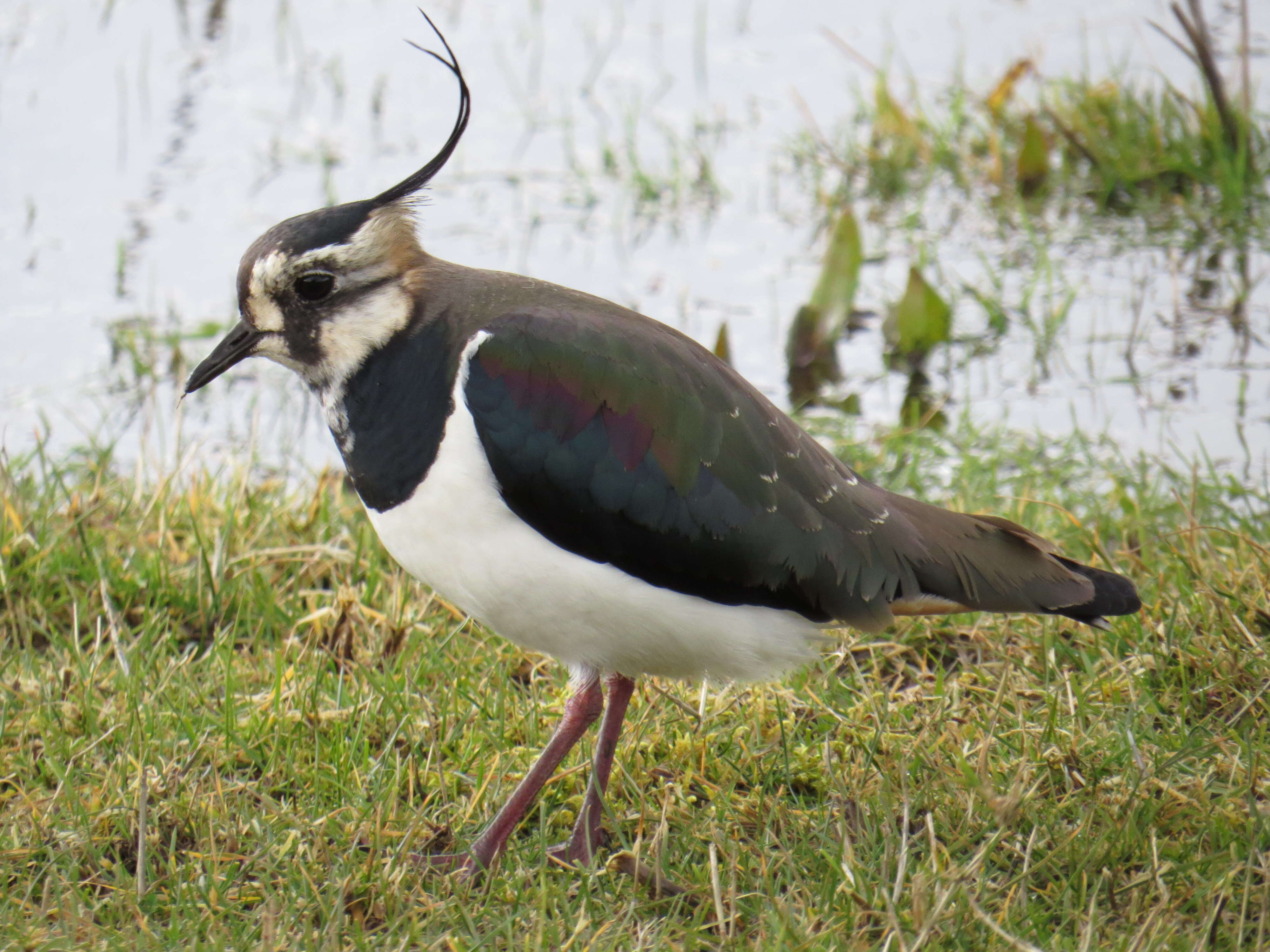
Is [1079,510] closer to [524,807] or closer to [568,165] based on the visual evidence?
[524,807]

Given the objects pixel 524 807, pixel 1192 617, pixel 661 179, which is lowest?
pixel 524 807

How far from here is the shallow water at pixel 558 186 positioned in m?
5.74

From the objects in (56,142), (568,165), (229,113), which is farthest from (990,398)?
(56,142)

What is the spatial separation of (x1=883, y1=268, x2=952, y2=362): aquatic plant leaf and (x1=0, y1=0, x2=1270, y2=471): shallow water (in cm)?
14

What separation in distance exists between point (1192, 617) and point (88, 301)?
4571mm

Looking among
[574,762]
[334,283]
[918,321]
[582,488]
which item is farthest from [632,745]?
[918,321]

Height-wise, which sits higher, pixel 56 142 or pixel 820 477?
pixel 56 142

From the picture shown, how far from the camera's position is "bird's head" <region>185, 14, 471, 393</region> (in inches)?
127

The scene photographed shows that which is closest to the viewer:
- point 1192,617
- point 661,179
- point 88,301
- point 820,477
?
point 820,477

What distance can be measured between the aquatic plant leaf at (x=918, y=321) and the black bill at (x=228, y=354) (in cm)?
286

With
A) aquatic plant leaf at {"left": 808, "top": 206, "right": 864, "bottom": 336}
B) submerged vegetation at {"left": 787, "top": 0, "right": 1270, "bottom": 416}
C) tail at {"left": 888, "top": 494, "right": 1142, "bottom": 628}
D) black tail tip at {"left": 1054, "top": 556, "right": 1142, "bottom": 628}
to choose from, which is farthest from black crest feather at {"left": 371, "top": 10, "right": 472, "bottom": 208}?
aquatic plant leaf at {"left": 808, "top": 206, "right": 864, "bottom": 336}

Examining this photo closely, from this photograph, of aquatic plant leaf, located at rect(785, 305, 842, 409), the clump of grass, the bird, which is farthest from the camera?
the clump of grass

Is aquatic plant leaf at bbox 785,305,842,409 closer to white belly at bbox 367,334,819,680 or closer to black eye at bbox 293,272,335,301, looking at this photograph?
white belly at bbox 367,334,819,680

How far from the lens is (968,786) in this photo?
325 cm
